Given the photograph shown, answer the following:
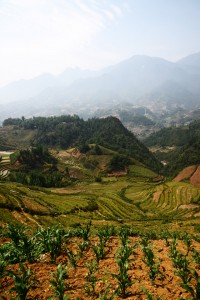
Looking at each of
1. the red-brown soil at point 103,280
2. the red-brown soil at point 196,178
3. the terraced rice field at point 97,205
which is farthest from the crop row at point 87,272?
the red-brown soil at point 196,178

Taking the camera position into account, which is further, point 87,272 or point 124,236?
point 124,236

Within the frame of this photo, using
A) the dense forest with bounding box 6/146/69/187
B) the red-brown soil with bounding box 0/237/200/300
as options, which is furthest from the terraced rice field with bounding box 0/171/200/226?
the dense forest with bounding box 6/146/69/187

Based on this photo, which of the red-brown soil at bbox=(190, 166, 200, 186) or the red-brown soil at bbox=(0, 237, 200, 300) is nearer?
the red-brown soil at bbox=(0, 237, 200, 300)

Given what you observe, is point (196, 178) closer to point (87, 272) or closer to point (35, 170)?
point (35, 170)

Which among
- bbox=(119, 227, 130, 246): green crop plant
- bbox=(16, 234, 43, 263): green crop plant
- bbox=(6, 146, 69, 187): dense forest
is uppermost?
bbox=(16, 234, 43, 263): green crop plant

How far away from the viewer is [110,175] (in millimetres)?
197500

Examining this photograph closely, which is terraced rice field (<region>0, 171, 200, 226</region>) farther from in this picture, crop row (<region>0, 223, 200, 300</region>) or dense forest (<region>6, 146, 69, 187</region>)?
dense forest (<region>6, 146, 69, 187</region>)

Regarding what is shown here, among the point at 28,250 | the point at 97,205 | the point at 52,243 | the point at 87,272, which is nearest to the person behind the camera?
the point at 87,272

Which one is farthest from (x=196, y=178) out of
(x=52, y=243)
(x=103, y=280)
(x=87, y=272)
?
(x=103, y=280)

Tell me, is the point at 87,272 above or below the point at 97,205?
above

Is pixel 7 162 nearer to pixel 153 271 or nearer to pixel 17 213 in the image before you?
pixel 17 213

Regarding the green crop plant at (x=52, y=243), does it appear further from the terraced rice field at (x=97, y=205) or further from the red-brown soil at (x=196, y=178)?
the red-brown soil at (x=196, y=178)

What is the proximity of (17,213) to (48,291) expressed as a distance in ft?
136

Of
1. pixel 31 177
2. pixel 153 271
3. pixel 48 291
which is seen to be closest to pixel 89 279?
pixel 48 291
